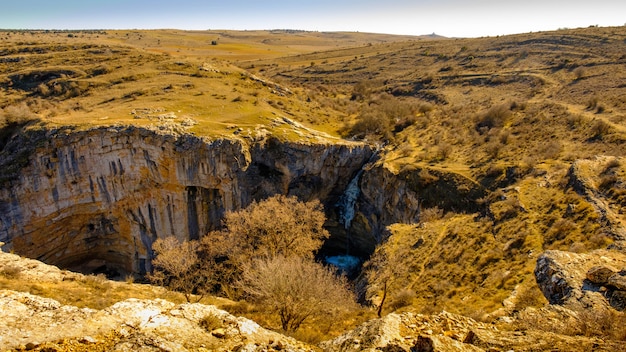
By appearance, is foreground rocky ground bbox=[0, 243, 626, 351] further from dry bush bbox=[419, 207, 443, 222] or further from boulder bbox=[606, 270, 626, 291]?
dry bush bbox=[419, 207, 443, 222]

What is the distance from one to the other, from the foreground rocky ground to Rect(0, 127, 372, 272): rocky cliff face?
2008 cm

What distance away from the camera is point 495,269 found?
16.2 m

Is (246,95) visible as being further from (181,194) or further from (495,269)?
(495,269)

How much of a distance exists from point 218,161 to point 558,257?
2443 centimetres

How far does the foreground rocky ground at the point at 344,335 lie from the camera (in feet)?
26.1

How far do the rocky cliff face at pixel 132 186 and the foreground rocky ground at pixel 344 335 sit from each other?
20.1m

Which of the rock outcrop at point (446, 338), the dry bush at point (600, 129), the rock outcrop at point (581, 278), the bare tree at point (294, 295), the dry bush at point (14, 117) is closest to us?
the rock outcrop at point (446, 338)

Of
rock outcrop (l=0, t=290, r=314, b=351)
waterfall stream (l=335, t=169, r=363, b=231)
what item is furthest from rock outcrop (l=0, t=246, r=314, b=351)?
waterfall stream (l=335, t=169, r=363, b=231)

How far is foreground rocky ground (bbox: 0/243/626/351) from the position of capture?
796 cm

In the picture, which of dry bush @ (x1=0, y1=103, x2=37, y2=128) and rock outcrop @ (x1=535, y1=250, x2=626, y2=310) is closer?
rock outcrop @ (x1=535, y1=250, x2=626, y2=310)

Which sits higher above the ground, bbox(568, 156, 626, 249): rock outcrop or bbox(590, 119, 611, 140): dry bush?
bbox(590, 119, 611, 140): dry bush

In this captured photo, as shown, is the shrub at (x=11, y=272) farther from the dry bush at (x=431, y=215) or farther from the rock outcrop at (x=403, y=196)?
the dry bush at (x=431, y=215)

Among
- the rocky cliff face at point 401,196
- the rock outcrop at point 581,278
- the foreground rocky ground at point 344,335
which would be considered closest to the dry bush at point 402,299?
the foreground rocky ground at point 344,335

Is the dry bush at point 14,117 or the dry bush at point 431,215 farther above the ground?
the dry bush at point 14,117
